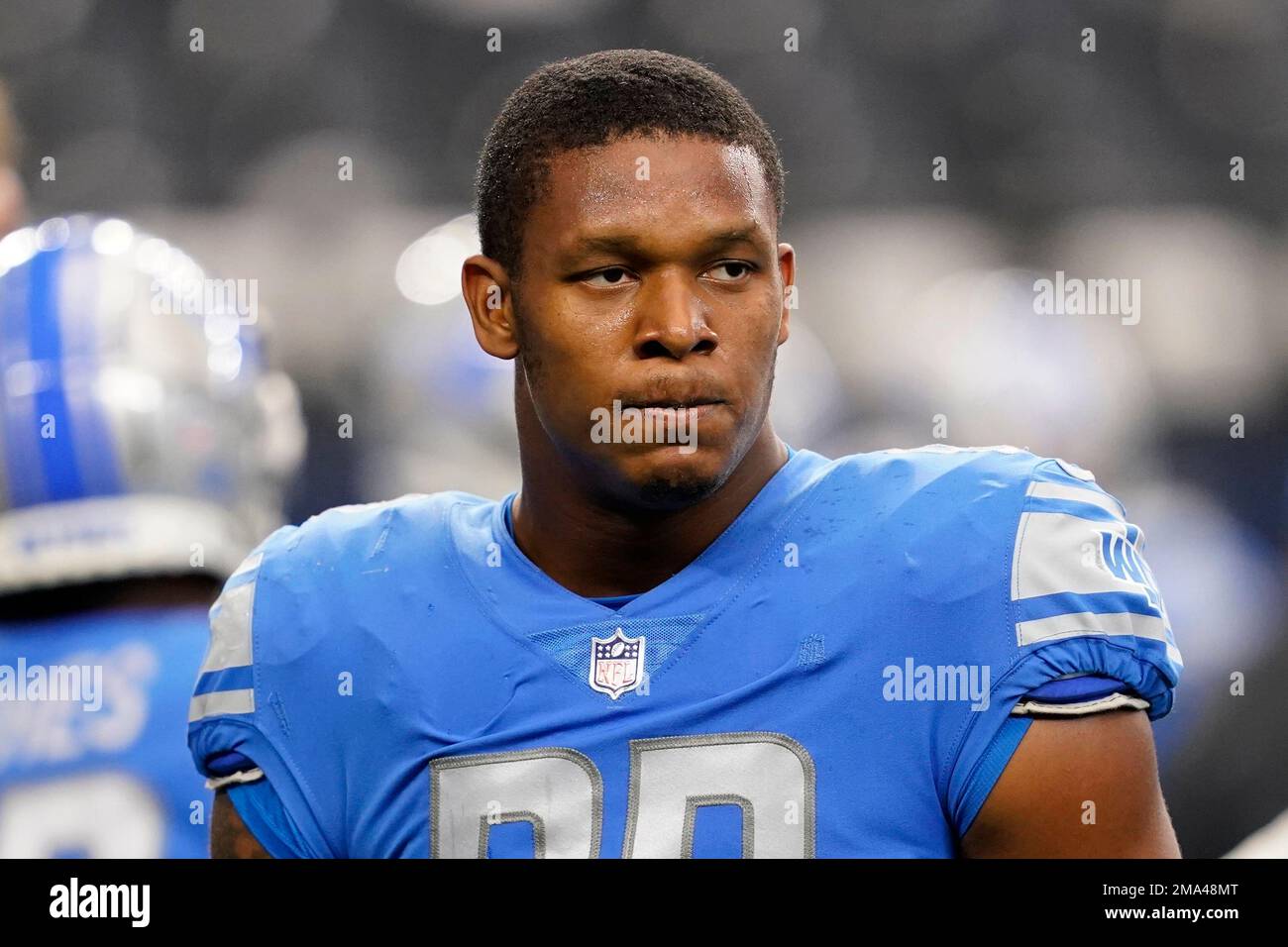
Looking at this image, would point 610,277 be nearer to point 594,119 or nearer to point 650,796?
point 594,119

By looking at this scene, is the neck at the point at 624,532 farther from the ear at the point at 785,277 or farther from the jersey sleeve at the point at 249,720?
the jersey sleeve at the point at 249,720

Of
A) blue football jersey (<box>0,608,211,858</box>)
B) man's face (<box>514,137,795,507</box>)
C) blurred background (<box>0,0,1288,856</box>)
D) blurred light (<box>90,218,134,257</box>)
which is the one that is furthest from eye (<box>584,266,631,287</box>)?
blurred background (<box>0,0,1288,856</box>)

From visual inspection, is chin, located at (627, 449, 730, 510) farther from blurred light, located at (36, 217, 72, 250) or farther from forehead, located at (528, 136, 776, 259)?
blurred light, located at (36, 217, 72, 250)

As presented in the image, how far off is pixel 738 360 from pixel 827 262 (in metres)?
1.63

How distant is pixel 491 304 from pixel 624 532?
25cm

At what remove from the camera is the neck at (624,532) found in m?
1.36

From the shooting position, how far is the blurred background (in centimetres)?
274

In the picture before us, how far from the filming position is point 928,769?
1235 mm

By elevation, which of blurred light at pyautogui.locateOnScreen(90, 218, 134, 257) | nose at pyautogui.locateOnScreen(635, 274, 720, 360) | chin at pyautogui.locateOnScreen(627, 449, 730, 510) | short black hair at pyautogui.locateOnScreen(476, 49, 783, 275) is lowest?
chin at pyautogui.locateOnScreen(627, 449, 730, 510)

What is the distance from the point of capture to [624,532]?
136 cm

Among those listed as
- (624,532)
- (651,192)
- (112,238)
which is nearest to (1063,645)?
(624,532)

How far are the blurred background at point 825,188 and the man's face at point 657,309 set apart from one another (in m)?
1.40

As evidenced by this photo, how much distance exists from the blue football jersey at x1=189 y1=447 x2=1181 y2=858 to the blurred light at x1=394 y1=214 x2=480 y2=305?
1445 millimetres

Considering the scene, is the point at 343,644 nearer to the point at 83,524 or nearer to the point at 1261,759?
the point at 83,524
